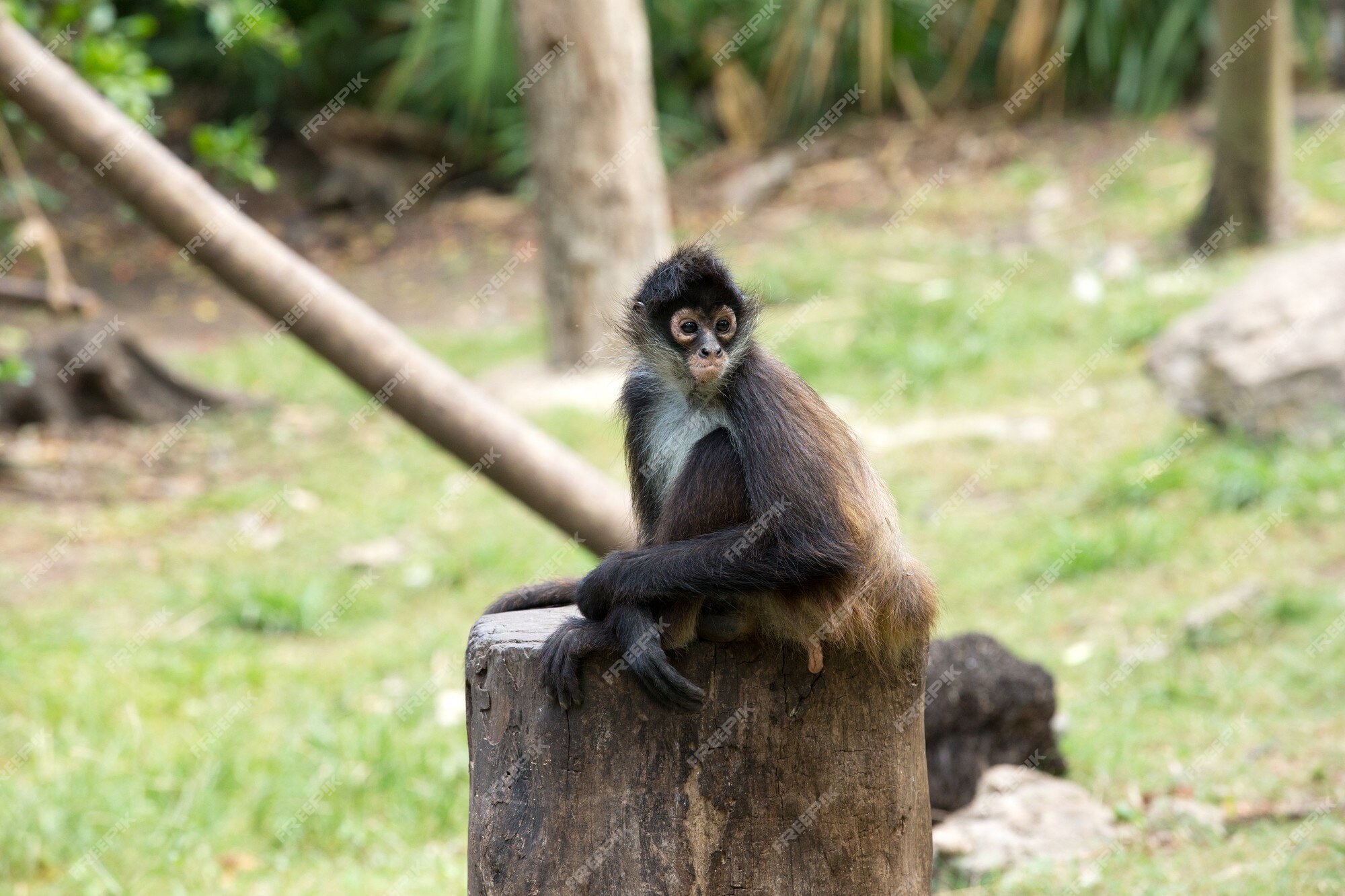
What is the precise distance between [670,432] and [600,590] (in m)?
0.68

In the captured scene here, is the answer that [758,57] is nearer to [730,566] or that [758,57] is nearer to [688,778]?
[730,566]

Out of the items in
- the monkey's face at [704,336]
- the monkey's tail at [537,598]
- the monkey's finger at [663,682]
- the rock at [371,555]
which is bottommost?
the monkey's finger at [663,682]

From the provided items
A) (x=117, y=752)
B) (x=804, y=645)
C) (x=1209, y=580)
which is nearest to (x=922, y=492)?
(x=1209, y=580)

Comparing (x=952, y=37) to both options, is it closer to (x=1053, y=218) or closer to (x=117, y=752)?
(x=1053, y=218)

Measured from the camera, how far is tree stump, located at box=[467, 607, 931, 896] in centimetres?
302

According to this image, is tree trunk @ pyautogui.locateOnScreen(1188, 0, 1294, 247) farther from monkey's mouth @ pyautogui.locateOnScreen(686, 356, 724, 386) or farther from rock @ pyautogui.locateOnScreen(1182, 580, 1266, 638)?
monkey's mouth @ pyautogui.locateOnScreen(686, 356, 724, 386)

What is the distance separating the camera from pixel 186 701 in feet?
20.6

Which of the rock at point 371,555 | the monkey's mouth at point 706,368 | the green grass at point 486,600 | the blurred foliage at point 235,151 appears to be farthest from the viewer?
the rock at point 371,555

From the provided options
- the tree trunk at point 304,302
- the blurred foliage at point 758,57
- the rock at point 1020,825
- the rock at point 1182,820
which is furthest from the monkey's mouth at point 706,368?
the blurred foliage at point 758,57

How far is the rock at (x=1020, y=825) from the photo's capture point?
14.8 ft

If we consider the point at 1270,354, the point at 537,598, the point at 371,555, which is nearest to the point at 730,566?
the point at 537,598

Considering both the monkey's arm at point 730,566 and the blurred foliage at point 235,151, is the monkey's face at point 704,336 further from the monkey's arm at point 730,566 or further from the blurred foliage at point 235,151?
the blurred foliage at point 235,151

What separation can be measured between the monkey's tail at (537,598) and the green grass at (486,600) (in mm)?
1139

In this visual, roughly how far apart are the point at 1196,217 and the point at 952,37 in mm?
5524
